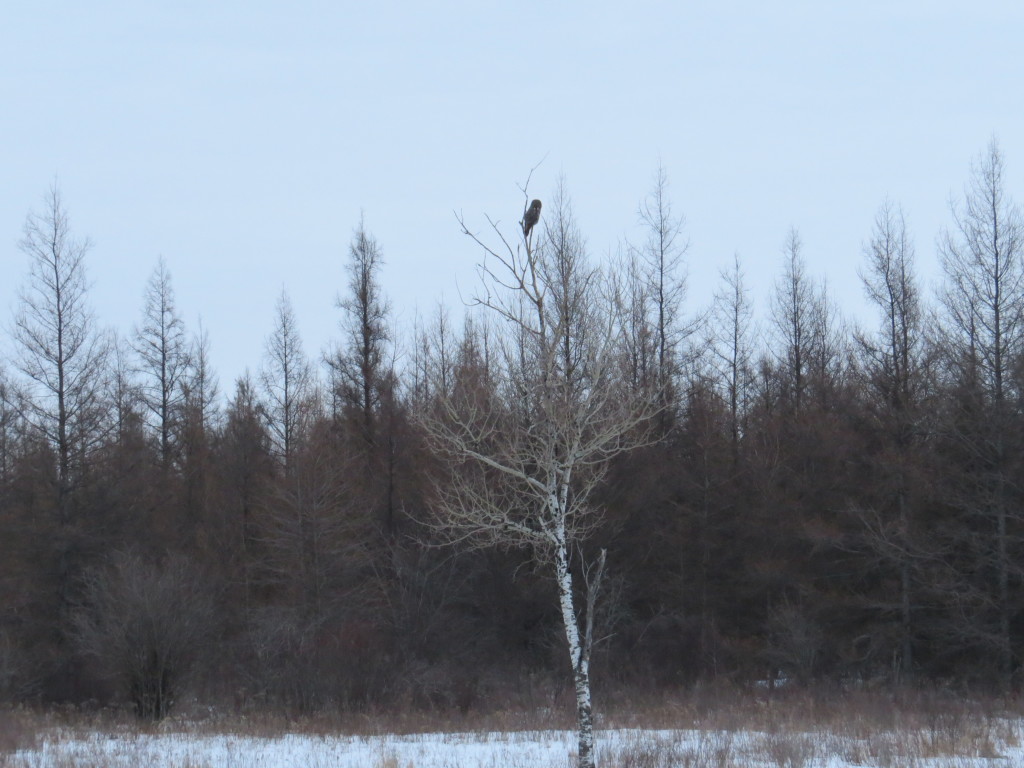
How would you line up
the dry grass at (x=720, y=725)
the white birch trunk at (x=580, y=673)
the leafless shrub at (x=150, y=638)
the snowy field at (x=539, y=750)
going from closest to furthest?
1. the white birch trunk at (x=580, y=673)
2. the snowy field at (x=539, y=750)
3. the dry grass at (x=720, y=725)
4. the leafless shrub at (x=150, y=638)

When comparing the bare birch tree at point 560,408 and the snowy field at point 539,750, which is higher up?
the bare birch tree at point 560,408

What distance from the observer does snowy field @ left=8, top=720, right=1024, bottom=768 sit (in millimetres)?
14047

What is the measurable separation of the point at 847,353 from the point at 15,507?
31.2 meters

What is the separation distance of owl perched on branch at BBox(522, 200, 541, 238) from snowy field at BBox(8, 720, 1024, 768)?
727 cm

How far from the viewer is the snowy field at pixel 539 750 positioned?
46.1ft

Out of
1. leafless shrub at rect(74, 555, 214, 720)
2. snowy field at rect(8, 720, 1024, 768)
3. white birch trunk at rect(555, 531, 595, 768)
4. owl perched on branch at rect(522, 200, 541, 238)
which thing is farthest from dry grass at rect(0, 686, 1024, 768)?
owl perched on branch at rect(522, 200, 541, 238)

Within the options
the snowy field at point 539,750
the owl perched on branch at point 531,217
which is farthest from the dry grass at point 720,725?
the owl perched on branch at point 531,217

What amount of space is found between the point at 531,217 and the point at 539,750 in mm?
8670

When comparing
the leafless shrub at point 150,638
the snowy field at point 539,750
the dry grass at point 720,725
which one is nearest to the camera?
the snowy field at point 539,750

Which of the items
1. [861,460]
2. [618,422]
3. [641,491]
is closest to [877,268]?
[861,460]

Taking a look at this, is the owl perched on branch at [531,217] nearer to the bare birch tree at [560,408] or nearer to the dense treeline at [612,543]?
the bare birch tree at [560,408]

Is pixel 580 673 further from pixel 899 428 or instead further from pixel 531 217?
pixel 899 428

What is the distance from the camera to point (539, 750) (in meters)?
15.9

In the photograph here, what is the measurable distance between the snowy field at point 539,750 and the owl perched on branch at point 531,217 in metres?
7.27
